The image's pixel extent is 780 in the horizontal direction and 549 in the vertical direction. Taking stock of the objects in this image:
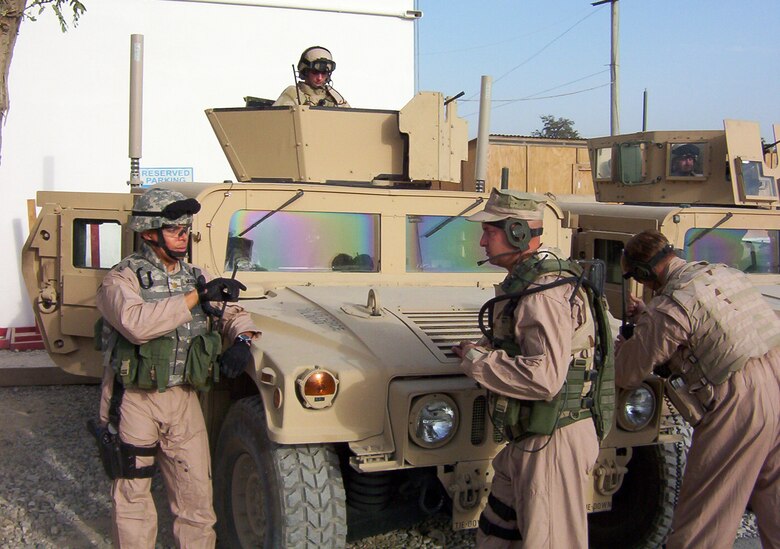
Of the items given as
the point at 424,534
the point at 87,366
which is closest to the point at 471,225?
the point at 424,534

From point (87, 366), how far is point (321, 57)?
2.41m

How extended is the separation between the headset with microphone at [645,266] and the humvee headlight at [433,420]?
95cm

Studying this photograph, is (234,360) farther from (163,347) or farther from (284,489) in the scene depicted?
(284,489)

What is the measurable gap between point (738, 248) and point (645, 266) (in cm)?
322

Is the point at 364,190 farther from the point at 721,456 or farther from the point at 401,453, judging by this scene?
the point at 721,456

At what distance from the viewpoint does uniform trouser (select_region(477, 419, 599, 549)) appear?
8.98ft

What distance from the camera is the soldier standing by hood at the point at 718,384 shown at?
3209mm

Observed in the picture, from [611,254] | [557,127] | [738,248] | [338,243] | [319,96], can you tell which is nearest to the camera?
[338,243]

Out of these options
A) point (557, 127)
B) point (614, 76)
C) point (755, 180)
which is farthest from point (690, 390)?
point (557, 127)

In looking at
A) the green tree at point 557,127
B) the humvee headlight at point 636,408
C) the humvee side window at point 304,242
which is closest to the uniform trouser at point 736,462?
the humvee headlight at point 636,408

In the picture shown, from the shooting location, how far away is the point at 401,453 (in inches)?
119

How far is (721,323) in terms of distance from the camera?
320 centimetres

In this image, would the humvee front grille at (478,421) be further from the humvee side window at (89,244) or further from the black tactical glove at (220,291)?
the humvee side window at (89,244)

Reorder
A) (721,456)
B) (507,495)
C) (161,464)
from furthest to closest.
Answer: (161,464) → (721,456) → (507,495)
